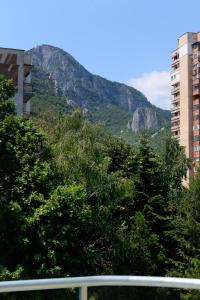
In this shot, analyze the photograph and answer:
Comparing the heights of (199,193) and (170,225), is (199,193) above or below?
above

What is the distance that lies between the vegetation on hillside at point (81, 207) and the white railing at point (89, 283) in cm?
1428

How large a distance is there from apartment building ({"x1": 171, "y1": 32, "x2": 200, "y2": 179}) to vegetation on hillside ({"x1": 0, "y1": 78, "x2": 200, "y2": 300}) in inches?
1700

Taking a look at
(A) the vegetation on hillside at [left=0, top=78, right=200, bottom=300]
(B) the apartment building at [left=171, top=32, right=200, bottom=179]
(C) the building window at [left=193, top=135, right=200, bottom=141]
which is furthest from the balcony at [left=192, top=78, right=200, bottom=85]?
(A) the vegetation on hillside at [left=0, top=78, right=200, bottom=300]

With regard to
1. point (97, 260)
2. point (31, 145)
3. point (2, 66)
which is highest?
point (2, 66)

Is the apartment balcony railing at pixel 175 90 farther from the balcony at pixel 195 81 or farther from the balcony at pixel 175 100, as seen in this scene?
the balcony at pixel 195 81

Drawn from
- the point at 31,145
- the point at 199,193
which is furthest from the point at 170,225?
the point at 31,145

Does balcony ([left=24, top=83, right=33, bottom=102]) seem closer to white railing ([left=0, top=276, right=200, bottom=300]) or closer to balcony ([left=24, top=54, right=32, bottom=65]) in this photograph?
balcony ([left=24, top=54, right=32, bottom=65])

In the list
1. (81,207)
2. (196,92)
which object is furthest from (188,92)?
(81,207)

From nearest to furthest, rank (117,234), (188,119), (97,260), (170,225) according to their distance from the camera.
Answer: (97,260) < (117,234) < (170,225) < (188,119)

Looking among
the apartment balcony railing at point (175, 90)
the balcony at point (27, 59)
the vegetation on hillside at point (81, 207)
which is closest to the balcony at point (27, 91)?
the balcony at point (27, 59)

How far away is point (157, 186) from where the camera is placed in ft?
99.6

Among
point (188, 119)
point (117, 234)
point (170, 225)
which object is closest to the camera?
point (117, 234)

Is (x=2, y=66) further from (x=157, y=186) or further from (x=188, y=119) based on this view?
(x=188, y=119)

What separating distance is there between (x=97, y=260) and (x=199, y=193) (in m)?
12.1
